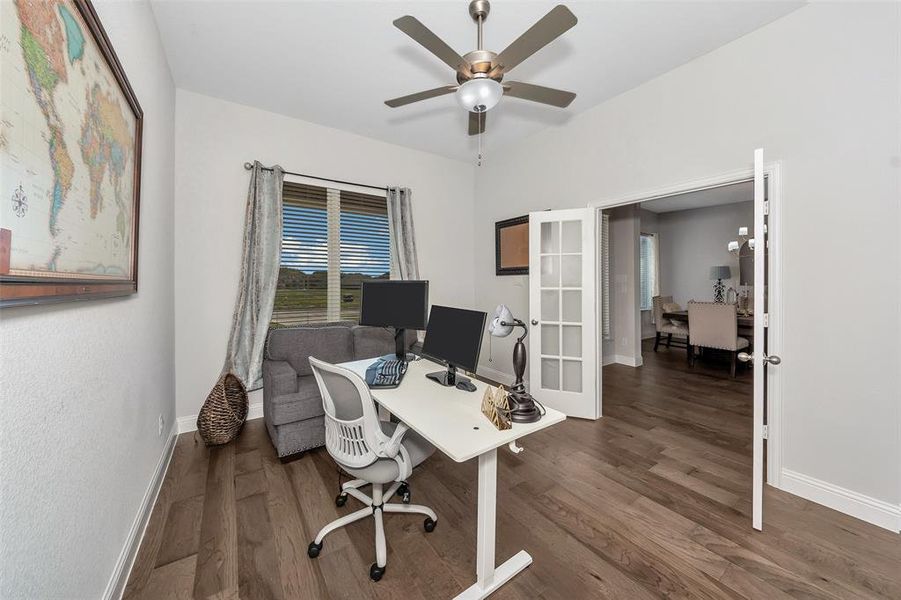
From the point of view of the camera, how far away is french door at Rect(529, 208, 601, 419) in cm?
319

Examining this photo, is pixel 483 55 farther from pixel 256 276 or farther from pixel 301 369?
pixel 301 369

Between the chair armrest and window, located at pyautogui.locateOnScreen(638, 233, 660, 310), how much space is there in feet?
22.2

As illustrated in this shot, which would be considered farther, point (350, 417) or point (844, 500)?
point (844, 500)

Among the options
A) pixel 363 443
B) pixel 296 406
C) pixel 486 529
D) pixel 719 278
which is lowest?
pixel 486 529

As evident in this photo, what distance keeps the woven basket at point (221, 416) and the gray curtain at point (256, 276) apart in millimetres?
261

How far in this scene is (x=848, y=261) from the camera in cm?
190

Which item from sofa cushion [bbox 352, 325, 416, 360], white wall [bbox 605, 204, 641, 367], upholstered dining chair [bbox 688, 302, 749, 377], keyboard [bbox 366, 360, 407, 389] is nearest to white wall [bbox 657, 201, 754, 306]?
white wall [bbox 605, 204, 641, 367]

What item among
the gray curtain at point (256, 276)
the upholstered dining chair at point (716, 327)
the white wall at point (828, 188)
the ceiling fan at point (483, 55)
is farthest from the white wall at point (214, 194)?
the upholstered dining chair at point (716, 327)

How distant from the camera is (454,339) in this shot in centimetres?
185

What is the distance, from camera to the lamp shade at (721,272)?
6203 mm

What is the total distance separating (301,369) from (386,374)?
1494 millimetres

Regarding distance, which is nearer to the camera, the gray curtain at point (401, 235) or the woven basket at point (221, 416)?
the woven basket at point (221, 416)

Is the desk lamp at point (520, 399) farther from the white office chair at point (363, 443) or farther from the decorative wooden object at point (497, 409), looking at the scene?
the white office chair at point (363, 443)

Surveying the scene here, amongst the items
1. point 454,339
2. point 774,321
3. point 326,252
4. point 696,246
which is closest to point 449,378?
point 454,339
